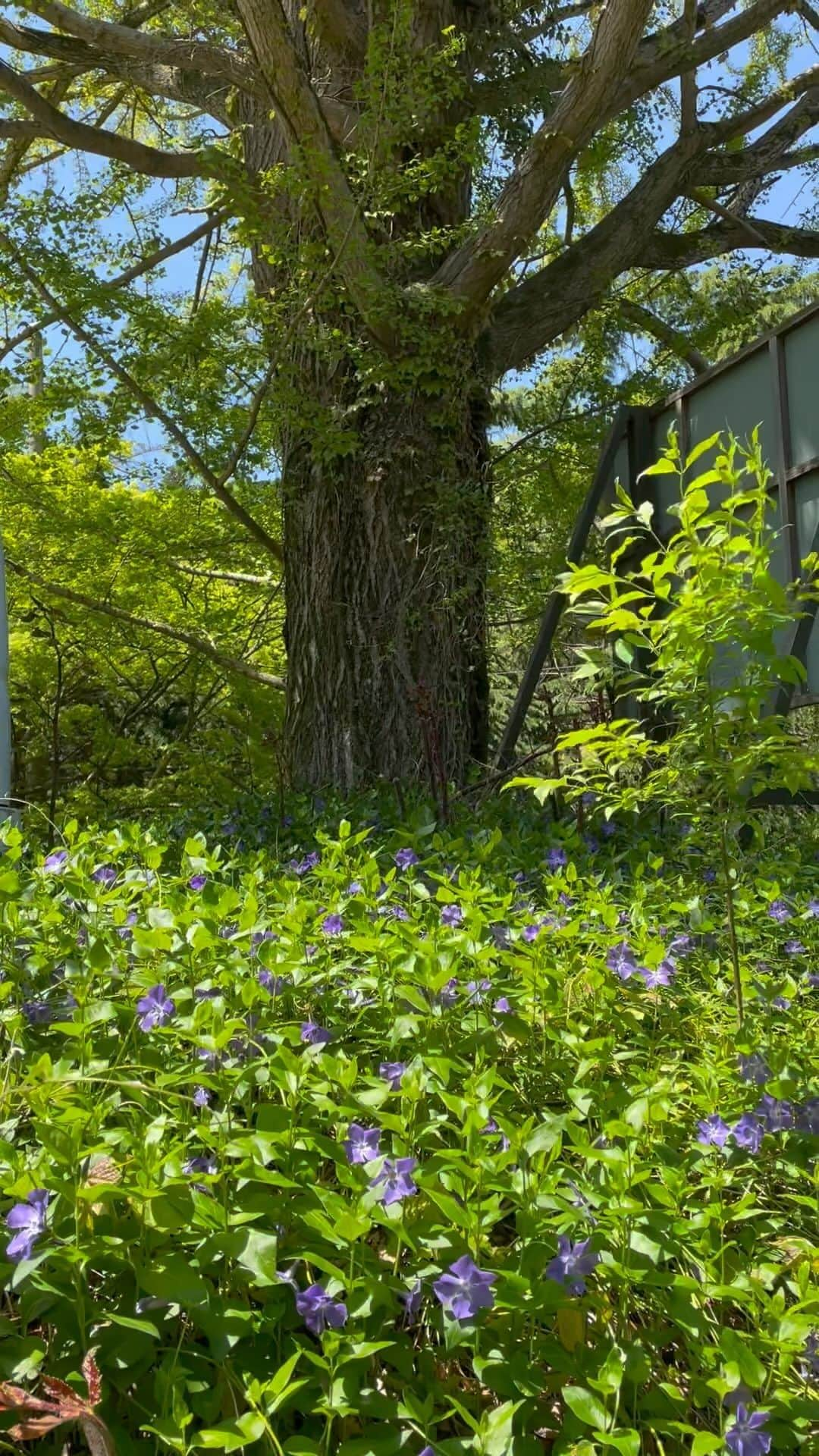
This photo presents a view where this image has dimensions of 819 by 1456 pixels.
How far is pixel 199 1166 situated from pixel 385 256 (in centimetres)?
515

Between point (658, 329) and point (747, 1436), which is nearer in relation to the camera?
point (747, 1436)

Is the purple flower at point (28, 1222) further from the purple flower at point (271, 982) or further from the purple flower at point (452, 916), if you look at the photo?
the purple flower at point (452, 916)

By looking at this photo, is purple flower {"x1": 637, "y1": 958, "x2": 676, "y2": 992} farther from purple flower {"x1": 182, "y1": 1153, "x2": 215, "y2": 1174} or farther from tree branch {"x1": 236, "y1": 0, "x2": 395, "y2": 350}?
tree branch {"x1": 236, "y1": 0, "x2": 395, "y2": 350}

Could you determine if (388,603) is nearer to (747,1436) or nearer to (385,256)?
(385,256)

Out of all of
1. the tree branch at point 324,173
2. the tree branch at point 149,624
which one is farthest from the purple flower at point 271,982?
the tree branch at point 149,624

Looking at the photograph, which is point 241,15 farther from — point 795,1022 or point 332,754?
point 795,1022

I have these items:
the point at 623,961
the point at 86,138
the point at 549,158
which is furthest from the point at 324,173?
the point at 623,961

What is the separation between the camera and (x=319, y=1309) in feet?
3.66

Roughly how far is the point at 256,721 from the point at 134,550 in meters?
1.88

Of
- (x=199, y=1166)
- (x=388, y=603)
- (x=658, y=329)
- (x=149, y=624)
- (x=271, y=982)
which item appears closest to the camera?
(x=199, y=1166)

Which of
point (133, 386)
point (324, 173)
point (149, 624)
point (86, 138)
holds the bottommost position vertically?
point (149, 624)

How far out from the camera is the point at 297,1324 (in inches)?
45.4

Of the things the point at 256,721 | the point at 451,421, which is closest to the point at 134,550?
the point at 256,721

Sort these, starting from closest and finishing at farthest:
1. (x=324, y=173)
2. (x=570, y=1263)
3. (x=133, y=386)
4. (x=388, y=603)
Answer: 1. (x=570, y=1263)
2. (x=324, y=173)
3. (x=388, y=603)
4. (x=133, y=386)
